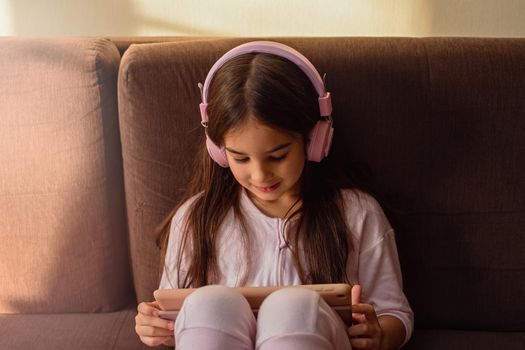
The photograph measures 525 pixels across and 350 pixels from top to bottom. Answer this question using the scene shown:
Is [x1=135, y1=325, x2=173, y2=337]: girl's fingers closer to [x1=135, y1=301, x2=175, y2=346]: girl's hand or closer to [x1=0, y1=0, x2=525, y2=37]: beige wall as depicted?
[x1=135, y1=301, x2=175, y2=346]: girl's hand

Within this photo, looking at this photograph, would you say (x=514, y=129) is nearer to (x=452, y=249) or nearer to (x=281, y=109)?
(x=452, y=249)

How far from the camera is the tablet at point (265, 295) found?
1124 mm

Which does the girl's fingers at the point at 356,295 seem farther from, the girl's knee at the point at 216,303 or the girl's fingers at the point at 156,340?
the girl's fingers at the point at 156,340

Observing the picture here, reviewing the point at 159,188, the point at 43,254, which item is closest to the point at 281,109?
the point at 159,188

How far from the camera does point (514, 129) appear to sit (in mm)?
1416

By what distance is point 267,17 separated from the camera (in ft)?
5.66

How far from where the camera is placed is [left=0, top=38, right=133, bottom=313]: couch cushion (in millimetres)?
1470

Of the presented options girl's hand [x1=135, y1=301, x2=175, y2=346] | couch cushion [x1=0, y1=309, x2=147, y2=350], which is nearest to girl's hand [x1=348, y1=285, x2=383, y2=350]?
girl's hand [x1=135, y1=301, x2=175, y2=346]

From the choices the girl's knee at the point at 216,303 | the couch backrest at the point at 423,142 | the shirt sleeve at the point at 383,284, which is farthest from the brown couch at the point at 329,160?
the girl's knee at the point at 216,303

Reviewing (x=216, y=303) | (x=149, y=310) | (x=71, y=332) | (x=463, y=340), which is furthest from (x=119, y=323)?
(x=463, y=340)

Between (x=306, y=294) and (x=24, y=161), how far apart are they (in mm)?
717

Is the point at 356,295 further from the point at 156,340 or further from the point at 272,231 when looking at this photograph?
the point at 156,340

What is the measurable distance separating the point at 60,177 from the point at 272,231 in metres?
0.47

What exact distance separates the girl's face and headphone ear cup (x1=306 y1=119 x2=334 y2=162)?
0.02m
